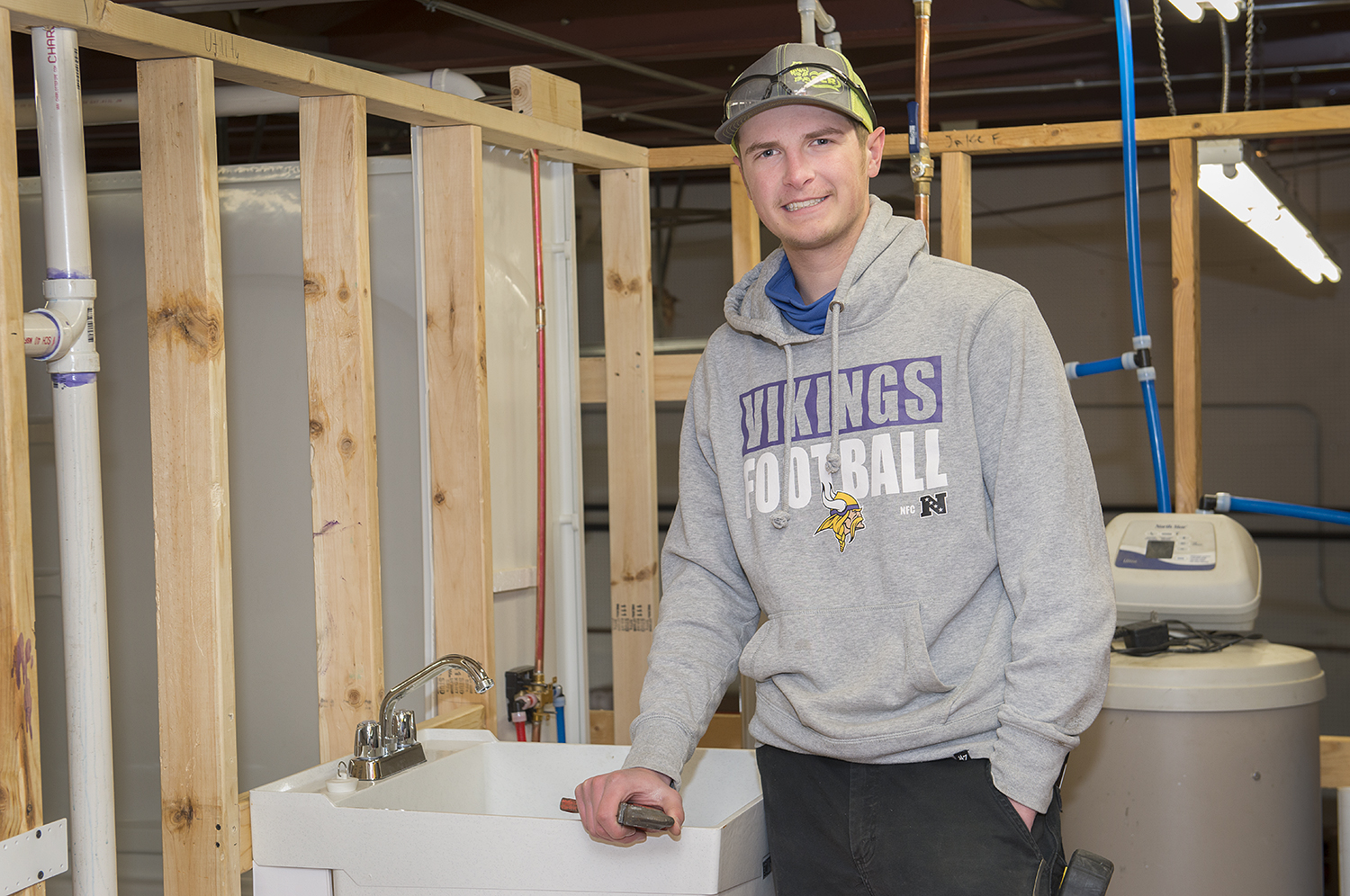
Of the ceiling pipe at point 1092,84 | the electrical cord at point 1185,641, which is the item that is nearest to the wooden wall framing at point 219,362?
the electrical cord at point 1185,641

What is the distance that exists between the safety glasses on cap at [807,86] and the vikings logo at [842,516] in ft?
1.54

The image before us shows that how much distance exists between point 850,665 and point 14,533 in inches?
38.6

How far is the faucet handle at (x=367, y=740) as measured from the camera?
167 cm

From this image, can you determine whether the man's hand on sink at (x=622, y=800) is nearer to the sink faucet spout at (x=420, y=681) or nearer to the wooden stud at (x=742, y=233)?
the sink faucet spout at (x=420, y=681)

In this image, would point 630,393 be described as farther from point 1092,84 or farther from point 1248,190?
point 1092,84

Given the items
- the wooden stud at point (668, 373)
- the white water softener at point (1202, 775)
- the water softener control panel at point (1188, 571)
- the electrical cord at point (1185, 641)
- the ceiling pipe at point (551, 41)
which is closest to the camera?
the white water softener at point (1202, 775)

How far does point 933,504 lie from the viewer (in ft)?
4.50

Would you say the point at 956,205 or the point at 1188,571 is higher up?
the point at 956,205

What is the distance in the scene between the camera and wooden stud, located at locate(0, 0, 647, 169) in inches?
58.0

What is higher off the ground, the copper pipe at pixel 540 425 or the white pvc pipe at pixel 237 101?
the white pvc pipe at pixel 237 101

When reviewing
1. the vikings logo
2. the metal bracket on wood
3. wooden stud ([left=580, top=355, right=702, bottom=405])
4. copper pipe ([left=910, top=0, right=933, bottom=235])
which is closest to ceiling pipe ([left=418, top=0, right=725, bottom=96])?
wooden stud ([left=580, top=355, right=702, bottom=405])

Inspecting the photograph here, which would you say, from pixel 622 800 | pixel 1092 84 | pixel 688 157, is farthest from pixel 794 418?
pixel 1092 84

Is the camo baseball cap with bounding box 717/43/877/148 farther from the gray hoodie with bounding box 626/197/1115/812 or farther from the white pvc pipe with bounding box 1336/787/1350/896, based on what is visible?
the white pvc pipe with bounding box 1336/787/1350/896

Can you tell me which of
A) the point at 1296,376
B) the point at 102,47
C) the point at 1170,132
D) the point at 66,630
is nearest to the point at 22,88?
the point at 102,47
